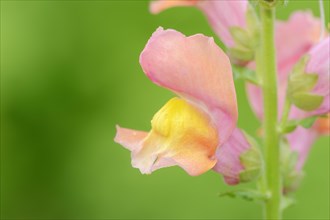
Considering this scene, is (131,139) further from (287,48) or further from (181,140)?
(287,48)

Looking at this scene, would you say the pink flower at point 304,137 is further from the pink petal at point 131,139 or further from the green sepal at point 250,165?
the pink petal at point 131,139

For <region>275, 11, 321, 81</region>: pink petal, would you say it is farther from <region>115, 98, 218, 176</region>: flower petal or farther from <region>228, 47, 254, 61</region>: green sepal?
<region>115, 98, 218, 176</region>: flower petal

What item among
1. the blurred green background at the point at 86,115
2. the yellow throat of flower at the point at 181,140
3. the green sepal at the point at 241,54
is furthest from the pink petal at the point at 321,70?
the blurred green background at the point at 86,115

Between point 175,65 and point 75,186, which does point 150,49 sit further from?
point 75,186

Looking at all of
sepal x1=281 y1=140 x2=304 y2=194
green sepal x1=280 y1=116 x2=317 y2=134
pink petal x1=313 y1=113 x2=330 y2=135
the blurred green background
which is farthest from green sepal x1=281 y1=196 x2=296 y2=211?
the blurred green background

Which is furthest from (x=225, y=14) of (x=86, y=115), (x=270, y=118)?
(x=86, y=115)

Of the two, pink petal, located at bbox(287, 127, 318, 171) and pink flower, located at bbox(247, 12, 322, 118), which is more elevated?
pink flower, located at bbox(247, 12, 322, 118)

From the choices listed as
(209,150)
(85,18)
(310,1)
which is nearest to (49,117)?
(85,18)

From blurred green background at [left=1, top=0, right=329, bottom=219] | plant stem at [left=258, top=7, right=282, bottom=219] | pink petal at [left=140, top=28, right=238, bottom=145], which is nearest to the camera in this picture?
pink petal at [left=140, top=28, right=238, bottom=145]
